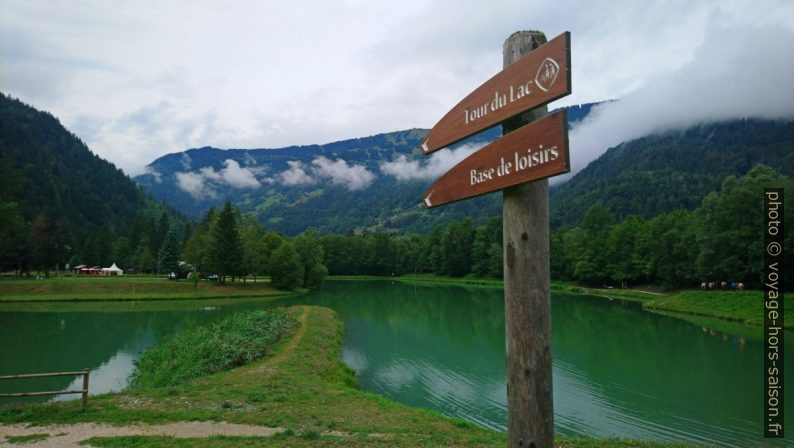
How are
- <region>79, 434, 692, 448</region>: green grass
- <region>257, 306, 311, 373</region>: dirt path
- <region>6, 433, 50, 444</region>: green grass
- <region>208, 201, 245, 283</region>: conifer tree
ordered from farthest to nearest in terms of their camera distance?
<region>208, 201, 245, 283</region>: conifer tree, <region>257, 306, 311, 373</region>: dirt path, <region>6, 433, 50, 444</region>: green grass, <region>79, 434, 692, 448</region>: green grass

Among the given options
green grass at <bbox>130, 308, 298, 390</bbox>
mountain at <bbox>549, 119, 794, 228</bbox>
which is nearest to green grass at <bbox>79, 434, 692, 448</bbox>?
green grass at <bbox>130, 308, 298, 390</bbox>

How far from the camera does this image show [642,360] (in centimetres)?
2545

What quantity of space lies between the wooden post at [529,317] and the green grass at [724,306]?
41.1 meters

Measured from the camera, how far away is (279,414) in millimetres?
12195

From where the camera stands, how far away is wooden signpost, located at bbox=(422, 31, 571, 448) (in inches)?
130

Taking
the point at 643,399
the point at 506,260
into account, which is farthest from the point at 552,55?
the point at 643,399

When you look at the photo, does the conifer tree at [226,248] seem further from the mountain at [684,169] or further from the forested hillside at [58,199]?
the mountain at [684,169]

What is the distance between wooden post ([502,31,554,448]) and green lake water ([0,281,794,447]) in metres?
12.6

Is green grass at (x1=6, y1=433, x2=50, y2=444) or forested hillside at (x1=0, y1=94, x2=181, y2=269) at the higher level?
forested hillside at (x1=0, y1=94, x2=181, y2=269)

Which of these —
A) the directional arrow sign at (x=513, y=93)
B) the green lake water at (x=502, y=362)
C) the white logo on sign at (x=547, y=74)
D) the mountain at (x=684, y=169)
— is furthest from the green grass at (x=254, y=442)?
the mountain at (x=684, y=169)

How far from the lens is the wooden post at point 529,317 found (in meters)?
3.50

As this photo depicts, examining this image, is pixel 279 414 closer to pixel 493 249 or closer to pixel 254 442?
pixel 254 442

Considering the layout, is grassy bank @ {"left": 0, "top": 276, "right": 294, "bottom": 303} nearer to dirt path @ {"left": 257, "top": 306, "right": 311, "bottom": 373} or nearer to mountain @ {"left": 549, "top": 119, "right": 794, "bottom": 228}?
dirt path @ {"left": 257, "top": 306, "right": 311, "bottom": 373}

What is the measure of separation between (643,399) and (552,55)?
1912 centimetres
